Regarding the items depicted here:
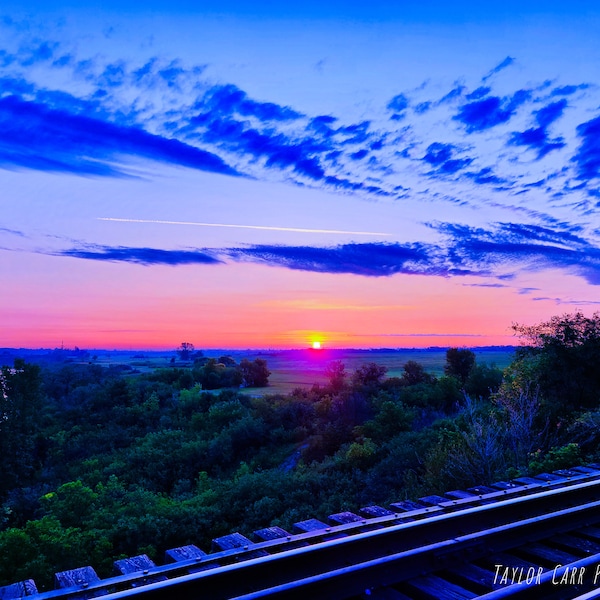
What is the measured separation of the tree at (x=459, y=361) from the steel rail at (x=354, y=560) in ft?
136

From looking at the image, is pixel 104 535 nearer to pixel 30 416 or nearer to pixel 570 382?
pixel 570 382

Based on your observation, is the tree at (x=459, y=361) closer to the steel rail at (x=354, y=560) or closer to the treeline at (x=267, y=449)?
the treeline at (x=267, y=449)

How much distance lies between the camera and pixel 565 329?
20391mm

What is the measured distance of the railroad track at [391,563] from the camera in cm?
398

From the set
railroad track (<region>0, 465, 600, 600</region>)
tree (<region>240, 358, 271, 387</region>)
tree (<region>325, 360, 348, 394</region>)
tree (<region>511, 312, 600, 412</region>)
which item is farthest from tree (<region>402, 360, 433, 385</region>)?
railroad track (<region>0, 465, 600, 600</region>)

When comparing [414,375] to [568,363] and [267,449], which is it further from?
[568,363]

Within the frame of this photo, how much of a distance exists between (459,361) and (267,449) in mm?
20686

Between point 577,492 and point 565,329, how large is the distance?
1519 centimetres

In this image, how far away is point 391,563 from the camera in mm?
4453

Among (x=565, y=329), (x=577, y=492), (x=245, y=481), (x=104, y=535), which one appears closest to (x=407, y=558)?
(x=577, y=492)

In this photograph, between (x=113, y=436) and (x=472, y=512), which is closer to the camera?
(x=472, y=512)

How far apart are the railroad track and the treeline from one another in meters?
4.63

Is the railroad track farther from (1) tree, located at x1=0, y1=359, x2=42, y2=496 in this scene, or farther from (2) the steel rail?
(1) tree, located at x1=0, y1=359, x2=42, y2=496

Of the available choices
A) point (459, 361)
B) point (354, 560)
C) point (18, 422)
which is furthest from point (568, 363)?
point (18, 422)
